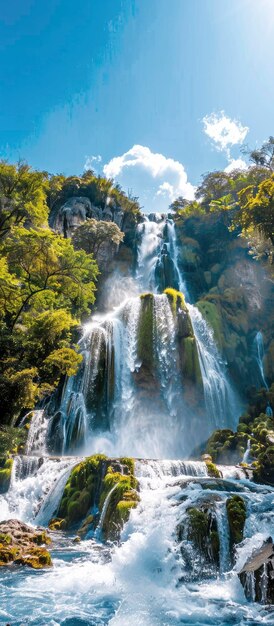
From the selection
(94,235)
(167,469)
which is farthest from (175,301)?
(167,469)

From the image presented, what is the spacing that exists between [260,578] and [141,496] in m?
4.51

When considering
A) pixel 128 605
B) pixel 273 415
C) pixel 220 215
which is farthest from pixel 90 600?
pixel 220 215

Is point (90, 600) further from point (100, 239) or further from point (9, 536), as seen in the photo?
point (100, 239)

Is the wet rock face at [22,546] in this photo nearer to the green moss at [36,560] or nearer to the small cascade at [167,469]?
the green moss at [36,560]

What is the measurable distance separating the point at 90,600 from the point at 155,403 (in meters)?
16.3

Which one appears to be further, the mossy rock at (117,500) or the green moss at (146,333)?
the green moss at (146,333)

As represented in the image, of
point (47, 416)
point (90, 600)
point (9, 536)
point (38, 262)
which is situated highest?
point (38, 262)

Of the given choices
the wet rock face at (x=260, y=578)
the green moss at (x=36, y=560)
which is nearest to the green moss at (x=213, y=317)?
the green moss at (x=36, y=560)

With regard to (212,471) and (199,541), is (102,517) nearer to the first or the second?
(199,541)

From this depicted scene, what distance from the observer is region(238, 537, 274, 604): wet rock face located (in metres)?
5.93

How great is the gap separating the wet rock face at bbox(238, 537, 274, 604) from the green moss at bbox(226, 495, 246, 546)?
4.30 ft

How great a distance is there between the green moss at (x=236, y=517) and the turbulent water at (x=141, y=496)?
0.13m

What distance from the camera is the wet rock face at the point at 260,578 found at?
234 inches

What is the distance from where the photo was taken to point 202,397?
23.2 meters
